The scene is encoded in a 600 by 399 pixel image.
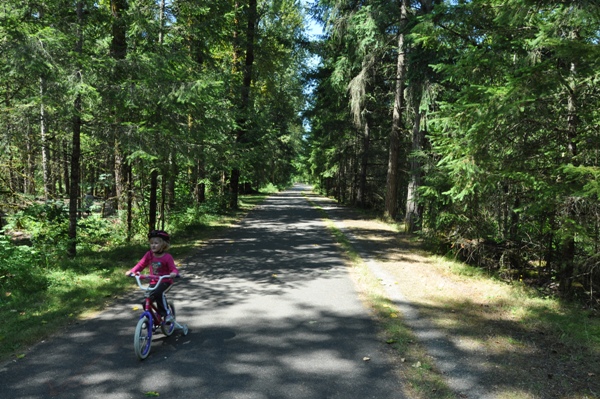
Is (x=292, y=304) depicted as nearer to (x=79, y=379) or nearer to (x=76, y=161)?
(x=79, y=379)

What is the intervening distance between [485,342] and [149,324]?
14.1 feet

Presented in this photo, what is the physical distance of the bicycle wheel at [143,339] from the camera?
162 inches

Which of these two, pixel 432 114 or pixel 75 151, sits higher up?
pixel 432 114

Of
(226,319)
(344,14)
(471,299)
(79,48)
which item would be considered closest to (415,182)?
(471,299)

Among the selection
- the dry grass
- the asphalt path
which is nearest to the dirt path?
the dry grass

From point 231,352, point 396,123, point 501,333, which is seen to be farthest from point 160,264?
point 396,123

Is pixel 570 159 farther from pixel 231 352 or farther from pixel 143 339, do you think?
pixel 143 339

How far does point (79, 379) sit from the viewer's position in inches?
148

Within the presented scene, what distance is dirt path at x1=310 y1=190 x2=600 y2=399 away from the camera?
12.0ft

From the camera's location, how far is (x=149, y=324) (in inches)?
174

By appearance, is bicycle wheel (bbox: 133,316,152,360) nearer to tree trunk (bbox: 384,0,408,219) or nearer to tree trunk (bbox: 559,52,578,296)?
tree trunk (bbox: 559,52,578,296)

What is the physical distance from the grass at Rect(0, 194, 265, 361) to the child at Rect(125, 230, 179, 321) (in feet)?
5.31

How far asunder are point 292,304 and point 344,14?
15.7 metres

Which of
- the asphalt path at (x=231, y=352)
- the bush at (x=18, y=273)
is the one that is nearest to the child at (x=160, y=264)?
the asphalt path at (x=231, y=352)
